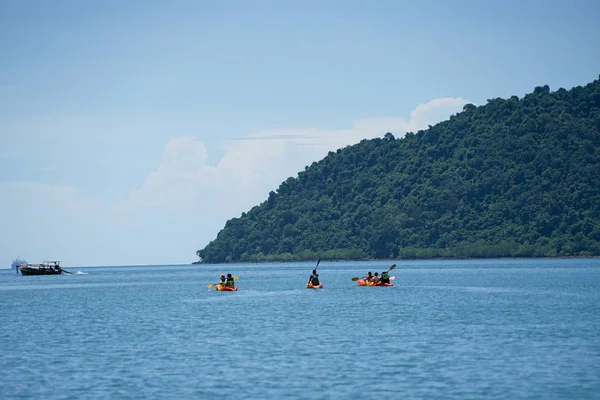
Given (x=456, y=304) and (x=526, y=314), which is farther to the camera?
(x=456, y=304)

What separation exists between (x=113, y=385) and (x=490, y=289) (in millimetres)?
75560

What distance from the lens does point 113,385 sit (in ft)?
129

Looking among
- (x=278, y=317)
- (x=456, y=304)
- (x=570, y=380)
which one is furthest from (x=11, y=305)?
(x=570, y=380)

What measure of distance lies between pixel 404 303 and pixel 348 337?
99.3 feet

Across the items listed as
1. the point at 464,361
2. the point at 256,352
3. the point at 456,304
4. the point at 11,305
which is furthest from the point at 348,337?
the point at 11,305

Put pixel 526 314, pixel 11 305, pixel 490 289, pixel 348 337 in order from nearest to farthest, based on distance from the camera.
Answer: pixel 348 337
pixel 526 314
pixel 11 305
pixel 490 289

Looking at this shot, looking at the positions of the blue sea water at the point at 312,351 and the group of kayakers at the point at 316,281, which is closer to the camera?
the blue sea water at the point at 312,351

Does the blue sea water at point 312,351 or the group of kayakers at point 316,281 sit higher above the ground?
the group of kayakers at point 316,281

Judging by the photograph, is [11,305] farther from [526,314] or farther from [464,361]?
[464,361]

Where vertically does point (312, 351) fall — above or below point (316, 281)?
below

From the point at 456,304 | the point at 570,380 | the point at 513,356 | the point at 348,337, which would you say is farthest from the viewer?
the point at 456,304

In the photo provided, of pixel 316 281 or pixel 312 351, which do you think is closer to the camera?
pixel 312 351

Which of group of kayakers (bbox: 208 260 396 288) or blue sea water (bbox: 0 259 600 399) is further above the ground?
group of kayakers (bbox: 208 260 396 288)

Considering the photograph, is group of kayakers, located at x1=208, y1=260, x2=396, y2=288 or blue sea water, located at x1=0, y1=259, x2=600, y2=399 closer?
blue sea water, located at x1=0, y1=259, x2=600, y2=399
